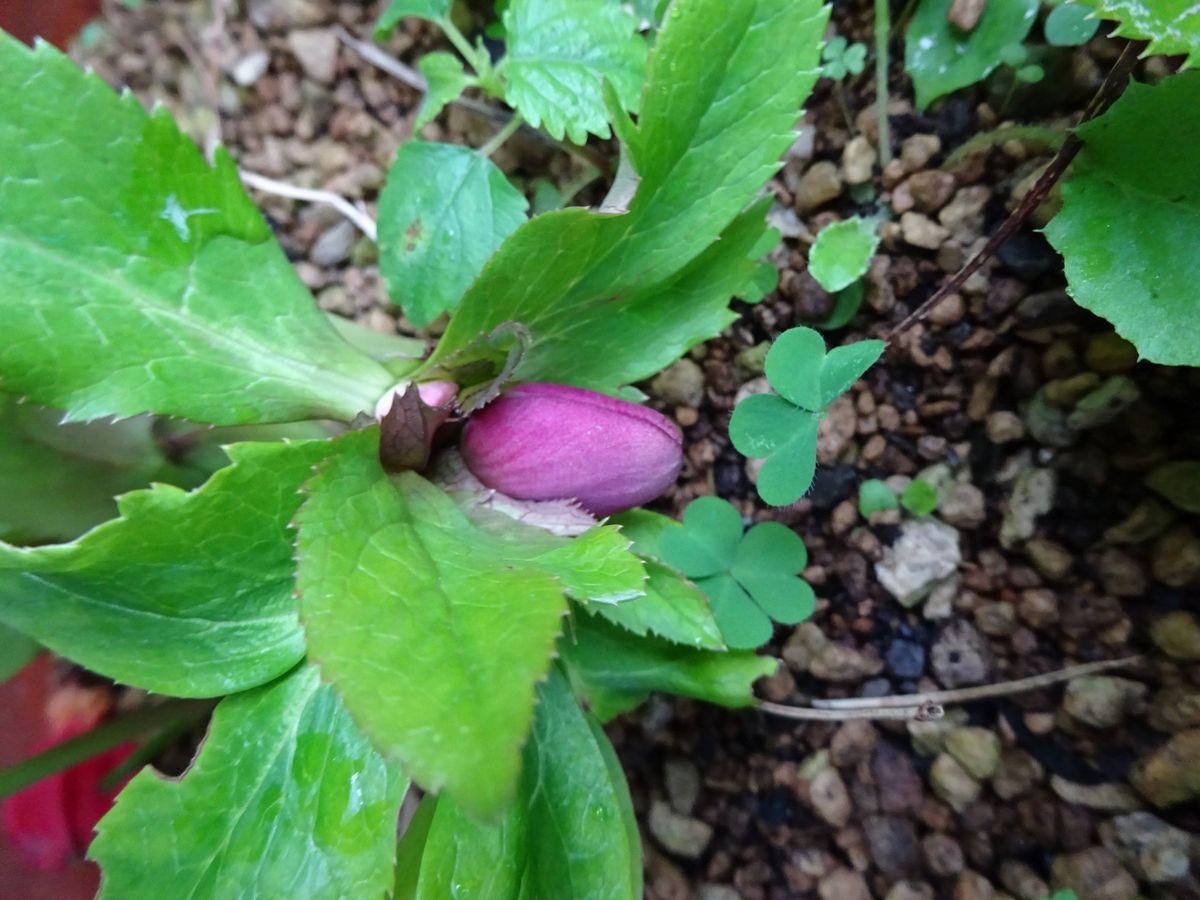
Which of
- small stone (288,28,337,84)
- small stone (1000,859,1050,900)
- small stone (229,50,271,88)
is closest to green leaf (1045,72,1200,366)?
small stone (1000,859,1050,900)

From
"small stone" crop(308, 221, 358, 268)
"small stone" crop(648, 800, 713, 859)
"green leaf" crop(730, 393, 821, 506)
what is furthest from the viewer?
"small stone" crop(308, 221, 358, 268)

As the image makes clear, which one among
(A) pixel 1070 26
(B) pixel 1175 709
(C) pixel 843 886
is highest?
(A) pixel 1070 26

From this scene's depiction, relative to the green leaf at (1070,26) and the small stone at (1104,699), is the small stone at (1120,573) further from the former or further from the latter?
the green leaf at (1070,26)

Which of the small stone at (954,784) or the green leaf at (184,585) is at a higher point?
the green leaf at (184,585)

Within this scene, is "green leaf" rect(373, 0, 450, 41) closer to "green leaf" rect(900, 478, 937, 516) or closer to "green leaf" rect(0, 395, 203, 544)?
"green leaf" rect(0, 395, 203, 544)

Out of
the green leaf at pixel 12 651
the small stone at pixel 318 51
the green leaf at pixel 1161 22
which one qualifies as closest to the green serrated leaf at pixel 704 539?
the green leaf at pixel 1161 22

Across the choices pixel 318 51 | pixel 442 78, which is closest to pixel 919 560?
pixel 442 78

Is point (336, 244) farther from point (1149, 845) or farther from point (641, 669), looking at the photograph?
point (1149, 845)
